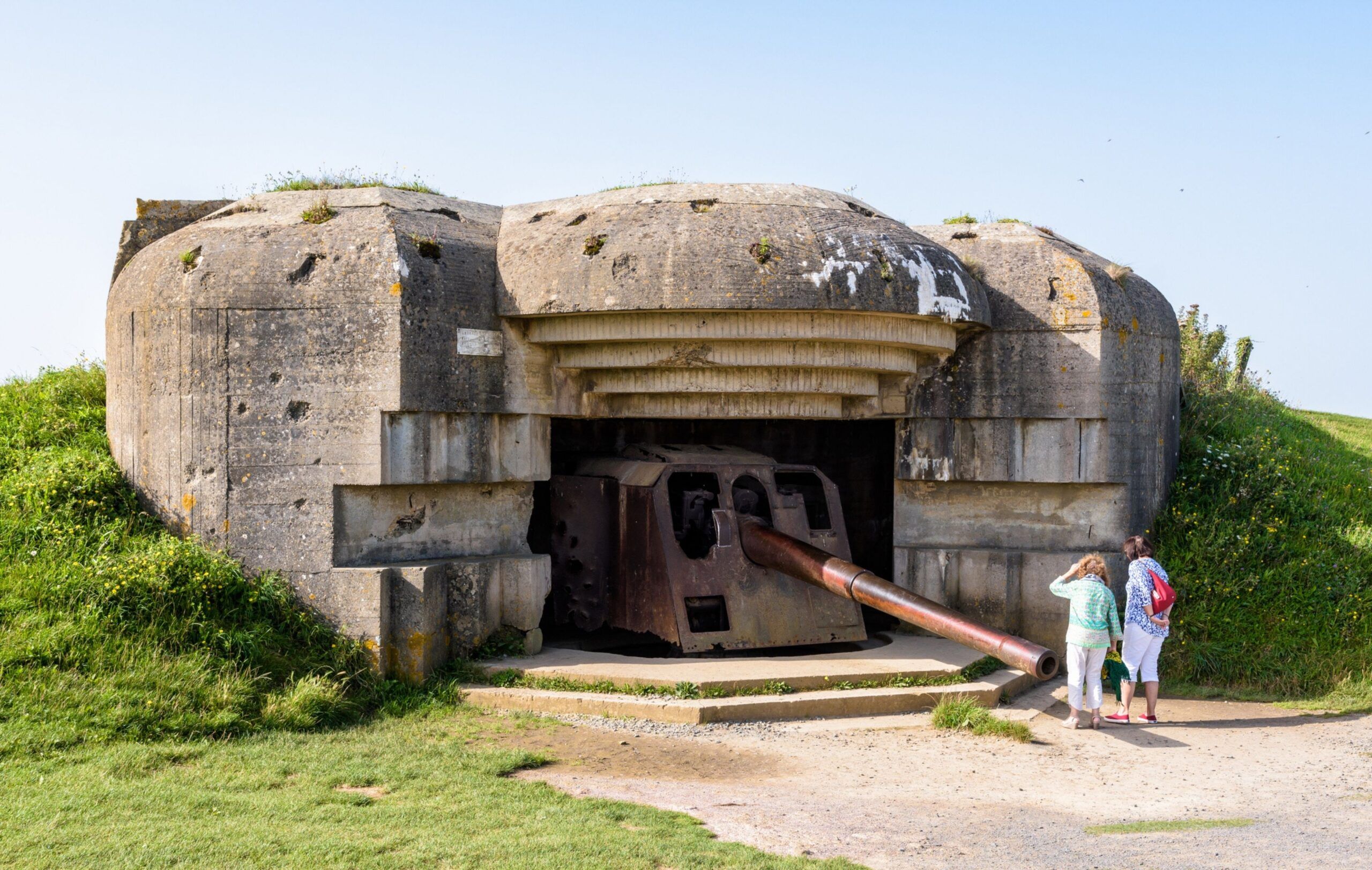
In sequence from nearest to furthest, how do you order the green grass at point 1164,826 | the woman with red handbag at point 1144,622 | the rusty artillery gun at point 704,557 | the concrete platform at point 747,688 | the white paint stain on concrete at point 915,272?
the green grass at point 1164,826
the concrete platform at point 747,688
the woman with red handbag at point 1144,622
the white paint stain on concrete at point 915,272
the rusty artillery gun at point 704,557

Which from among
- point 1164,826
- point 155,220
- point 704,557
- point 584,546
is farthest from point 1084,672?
point 155,220

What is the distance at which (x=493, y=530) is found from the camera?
7.57m

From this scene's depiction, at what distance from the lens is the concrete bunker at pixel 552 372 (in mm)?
6867

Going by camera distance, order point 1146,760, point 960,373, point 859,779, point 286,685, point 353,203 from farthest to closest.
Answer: point 960,373 < point 353,203 < point 286,685 < point 1146,760 < point 859,779

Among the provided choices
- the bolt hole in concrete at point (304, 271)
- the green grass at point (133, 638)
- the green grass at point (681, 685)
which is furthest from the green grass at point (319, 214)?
the green grass at point (681, 685)

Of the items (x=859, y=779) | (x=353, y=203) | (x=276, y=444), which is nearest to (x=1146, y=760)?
(x=859, y=779)

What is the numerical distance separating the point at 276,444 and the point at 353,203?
1688 mm

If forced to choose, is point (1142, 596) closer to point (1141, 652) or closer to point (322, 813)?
point (1141, 652)

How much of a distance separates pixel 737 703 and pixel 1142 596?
247 centimetres

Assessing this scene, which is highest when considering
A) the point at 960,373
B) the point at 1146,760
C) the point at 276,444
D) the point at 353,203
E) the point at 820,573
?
the point at 353,203

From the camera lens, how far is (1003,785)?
5.29m

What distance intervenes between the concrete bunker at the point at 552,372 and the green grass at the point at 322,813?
1397mm

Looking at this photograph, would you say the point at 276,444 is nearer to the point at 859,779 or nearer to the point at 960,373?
the point at 859,779

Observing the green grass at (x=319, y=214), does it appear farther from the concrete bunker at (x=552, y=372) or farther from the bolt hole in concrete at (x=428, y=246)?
the bolt hole in concrete at (x=428, y=246)
